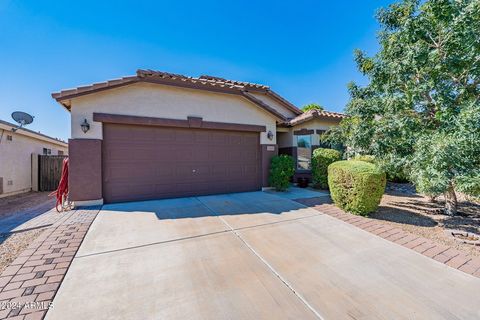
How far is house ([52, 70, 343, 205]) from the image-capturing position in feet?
22.0

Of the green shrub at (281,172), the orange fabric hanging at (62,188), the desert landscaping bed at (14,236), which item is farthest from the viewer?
the green shrub at (281,172)

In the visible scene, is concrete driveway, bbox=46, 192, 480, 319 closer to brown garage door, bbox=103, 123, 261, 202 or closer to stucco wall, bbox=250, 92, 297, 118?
brown garage door, bbox=103, 123, 261, 202

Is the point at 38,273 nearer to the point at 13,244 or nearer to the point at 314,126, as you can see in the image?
the point at 13,244

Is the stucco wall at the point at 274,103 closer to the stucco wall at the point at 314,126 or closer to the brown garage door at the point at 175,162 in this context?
the stucco wall at the point at 314,126

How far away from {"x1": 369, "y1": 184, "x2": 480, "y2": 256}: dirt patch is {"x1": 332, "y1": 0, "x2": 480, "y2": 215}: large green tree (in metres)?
0.54

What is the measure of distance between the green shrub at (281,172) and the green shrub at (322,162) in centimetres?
167

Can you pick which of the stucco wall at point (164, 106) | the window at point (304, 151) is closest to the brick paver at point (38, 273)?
the stucco wall at point (164, 106)

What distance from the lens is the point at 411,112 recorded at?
18.6ft

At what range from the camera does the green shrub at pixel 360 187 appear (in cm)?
582

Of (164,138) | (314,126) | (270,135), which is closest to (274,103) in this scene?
(314,126)

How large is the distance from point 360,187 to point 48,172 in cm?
1606

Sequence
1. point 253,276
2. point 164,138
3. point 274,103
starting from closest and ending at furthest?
point 253,276 → point 164,138 → point 274,103

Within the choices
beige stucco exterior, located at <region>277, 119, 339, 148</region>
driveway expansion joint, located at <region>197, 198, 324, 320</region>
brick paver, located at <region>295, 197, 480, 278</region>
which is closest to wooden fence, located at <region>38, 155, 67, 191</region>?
driveway expansion joint, located at <region>197, 198, 324, 320</region>

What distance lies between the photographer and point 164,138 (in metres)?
7.83
